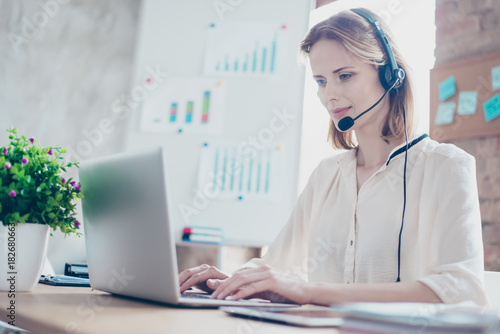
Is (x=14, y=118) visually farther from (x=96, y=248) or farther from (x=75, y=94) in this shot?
(x=96, y=248)

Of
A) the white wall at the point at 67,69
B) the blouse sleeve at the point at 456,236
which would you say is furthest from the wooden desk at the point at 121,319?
the white wall at the point at 67,69

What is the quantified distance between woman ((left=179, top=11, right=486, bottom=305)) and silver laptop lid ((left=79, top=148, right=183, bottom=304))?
17cm

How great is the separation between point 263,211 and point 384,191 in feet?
3.53

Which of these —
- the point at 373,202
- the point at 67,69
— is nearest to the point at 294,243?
the point at 373,202

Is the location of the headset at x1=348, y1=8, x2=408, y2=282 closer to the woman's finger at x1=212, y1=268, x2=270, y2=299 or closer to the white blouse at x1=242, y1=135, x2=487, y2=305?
the white blouse at x1=242, y1=135, x2=487, y2=305

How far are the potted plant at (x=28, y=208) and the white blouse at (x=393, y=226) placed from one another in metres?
0.52

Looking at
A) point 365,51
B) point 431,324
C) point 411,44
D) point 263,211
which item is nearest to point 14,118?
point 263,211

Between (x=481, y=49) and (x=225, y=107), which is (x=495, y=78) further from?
(x=225, y=107)

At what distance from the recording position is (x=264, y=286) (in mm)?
765

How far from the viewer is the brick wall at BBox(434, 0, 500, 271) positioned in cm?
194

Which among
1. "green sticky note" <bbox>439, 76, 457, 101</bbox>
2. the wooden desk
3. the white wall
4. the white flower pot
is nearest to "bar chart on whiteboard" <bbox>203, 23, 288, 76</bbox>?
the white wall

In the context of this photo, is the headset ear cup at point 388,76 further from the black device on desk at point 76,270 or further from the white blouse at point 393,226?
the black device on desk at point 76,270

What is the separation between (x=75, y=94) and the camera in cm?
246

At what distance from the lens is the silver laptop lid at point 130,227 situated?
689 mm
